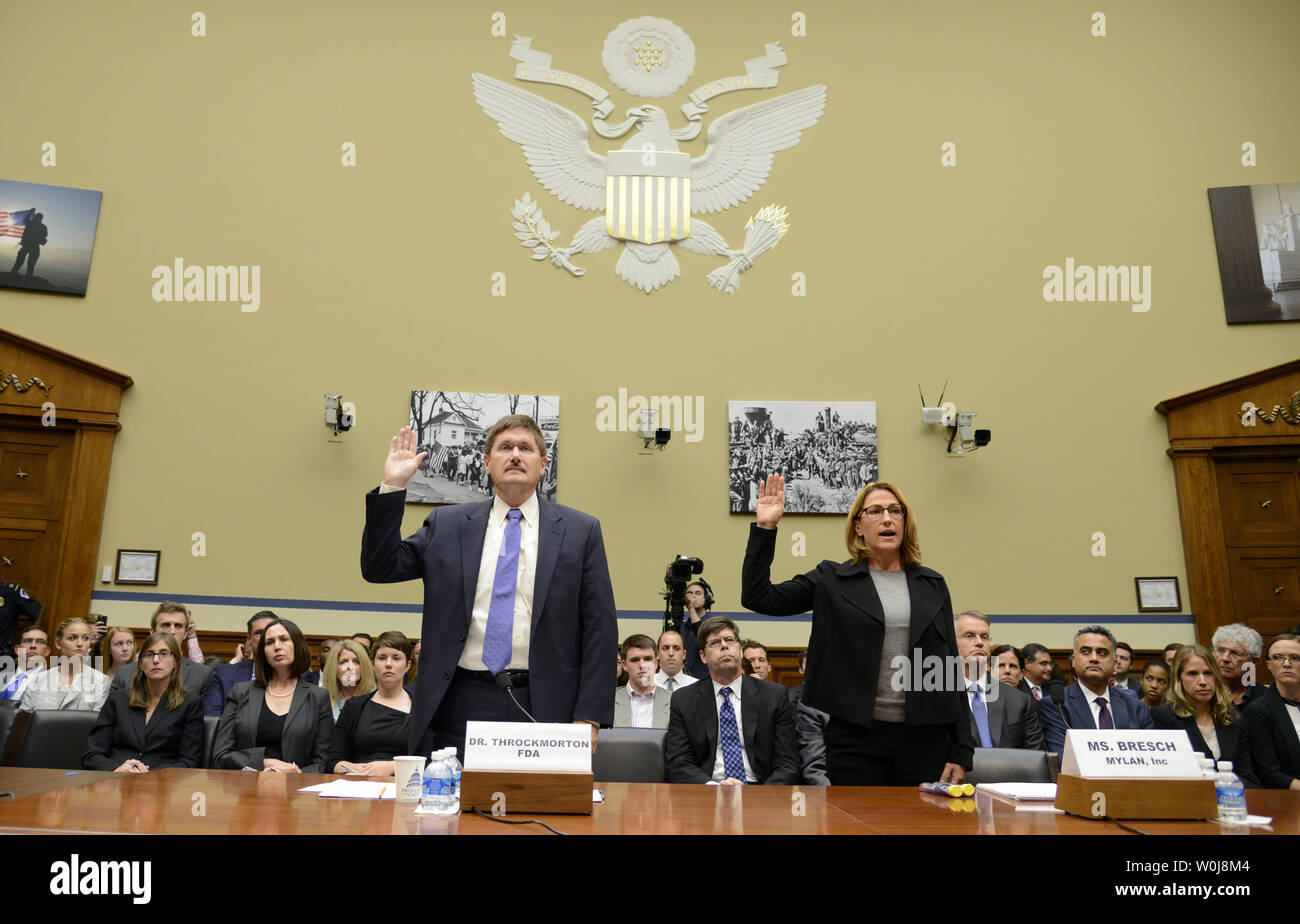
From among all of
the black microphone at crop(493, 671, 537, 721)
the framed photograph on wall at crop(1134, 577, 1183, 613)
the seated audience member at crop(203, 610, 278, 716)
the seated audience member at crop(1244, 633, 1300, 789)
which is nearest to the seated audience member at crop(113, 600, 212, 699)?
the seated audience member at crop(203, 610, 278, 716)

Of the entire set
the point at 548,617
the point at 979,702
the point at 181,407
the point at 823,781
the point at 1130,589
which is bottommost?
the point at 823,781

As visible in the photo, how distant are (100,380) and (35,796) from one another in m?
6.75

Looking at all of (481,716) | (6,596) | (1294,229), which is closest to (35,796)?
(481,716)

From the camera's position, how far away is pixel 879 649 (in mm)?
2693

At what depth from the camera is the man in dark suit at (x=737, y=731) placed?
3.62 metres

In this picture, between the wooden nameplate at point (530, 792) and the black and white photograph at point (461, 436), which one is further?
the black and white photograph at point (461, 436)

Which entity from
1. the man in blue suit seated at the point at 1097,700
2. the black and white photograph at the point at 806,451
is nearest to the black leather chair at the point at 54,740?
the man in blue suit seated at the point at 1097,700

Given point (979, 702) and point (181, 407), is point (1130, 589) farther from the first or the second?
point (181, 407)

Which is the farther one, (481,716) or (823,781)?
(823,781)

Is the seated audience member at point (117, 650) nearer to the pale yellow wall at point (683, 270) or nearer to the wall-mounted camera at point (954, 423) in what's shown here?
the pale yellow wall at point (683, 270)

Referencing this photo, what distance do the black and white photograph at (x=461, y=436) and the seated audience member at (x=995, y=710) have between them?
409 cm
